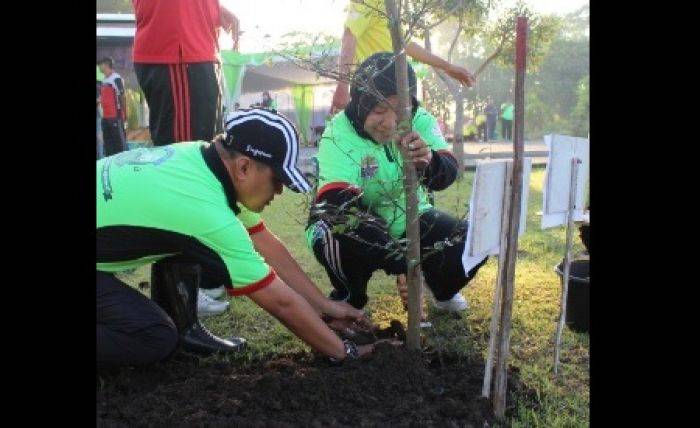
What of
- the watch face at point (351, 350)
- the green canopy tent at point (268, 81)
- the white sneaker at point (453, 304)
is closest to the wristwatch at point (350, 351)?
the watch face at point (351, 350)

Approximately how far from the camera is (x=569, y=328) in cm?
339

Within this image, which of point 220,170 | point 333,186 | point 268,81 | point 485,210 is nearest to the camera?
point 485,210

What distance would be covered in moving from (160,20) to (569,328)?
2469mm

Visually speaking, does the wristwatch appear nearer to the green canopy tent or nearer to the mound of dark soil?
the mound of dark soil

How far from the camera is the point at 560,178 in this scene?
8.82 ft

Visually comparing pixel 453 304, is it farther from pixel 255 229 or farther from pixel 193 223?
pixel 193 223

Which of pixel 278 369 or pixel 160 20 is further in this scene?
pixel 160 20

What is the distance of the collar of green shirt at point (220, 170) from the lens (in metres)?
2.49

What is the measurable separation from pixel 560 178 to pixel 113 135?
985 centimetres

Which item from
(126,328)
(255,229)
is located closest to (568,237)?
(255,229)
